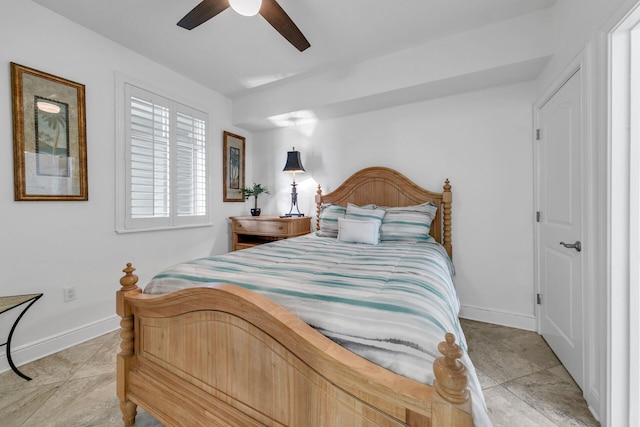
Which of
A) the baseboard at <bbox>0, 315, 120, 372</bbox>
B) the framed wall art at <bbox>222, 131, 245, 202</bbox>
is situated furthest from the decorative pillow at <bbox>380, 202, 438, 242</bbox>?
the baseboard at <bbox>0, 315, 120, 372</bbox>

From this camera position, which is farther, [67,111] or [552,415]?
[67,111]

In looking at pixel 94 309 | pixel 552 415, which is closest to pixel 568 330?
pixel 552 415

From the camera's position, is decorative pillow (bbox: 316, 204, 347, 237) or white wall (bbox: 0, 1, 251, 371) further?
decorative pillow (bbox: 316, 204, 347, 237)

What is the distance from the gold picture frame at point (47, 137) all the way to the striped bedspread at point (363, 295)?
1428 mm

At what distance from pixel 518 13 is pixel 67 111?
364cm

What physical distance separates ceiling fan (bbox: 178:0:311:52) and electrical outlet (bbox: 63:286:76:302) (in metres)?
2.22

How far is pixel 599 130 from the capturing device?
139cm

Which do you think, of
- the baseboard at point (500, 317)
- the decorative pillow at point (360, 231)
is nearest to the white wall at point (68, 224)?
the decorative pillow at point (360, 231)

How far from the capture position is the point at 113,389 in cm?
166

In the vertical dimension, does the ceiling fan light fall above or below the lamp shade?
above

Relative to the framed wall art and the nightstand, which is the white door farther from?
the framed wall art

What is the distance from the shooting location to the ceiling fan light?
154 cm

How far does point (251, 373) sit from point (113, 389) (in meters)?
1.31

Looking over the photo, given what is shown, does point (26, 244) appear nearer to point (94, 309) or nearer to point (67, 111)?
point (94, 309)
